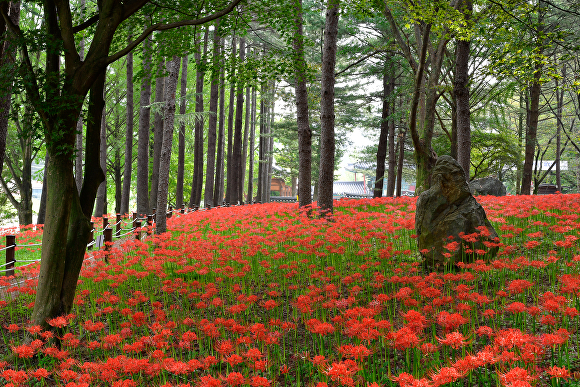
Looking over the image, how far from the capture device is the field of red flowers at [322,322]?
2945 millimetres

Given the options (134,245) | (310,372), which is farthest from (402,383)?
(134,245)

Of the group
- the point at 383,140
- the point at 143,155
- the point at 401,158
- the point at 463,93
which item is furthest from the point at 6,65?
the point at 401,158

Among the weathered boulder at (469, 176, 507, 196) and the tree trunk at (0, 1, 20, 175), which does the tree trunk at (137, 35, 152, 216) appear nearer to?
the tree trunk at (0, 1, 20, 175)

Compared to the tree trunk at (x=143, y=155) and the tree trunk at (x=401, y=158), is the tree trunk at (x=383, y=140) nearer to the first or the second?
the tree trunk at (x=401, y=158)

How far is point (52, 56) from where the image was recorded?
4.89 meters

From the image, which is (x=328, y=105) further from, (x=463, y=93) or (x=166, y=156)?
(x=166, y=156)

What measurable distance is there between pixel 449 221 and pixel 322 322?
3.14 metres

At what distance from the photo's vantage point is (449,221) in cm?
621

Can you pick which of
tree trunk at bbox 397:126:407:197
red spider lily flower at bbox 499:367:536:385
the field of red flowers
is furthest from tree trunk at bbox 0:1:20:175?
tree trunk at bbox 397:126:407:197

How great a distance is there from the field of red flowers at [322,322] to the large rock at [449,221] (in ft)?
1.22

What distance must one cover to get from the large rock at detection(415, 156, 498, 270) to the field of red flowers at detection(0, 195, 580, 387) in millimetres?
370

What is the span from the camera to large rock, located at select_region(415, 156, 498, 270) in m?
5.94

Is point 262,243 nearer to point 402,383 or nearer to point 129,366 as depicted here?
point 129,366

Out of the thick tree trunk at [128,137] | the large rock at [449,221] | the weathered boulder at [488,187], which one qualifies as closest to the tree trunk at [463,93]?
the large rock at [449,221]
